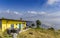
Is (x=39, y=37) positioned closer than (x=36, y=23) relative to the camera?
Yes

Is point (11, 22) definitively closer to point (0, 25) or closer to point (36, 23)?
point (0, 25)

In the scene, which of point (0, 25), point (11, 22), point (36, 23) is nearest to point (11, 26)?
point (11, 22)

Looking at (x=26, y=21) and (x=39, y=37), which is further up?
(x=26, y=21)

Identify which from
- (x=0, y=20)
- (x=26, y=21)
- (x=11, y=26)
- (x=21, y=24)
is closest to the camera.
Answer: (x=0, y=20)

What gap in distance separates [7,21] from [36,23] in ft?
37.2

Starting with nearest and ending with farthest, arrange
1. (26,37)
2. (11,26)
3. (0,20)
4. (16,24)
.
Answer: (26,37), (0,20), (11,26), (16,24)

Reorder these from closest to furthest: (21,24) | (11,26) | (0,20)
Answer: (0,20) → (11,26) → (21,24)

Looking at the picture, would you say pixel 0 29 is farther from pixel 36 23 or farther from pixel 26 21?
pixel 36 23

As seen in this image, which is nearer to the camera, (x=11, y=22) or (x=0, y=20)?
(x=0, y=20)

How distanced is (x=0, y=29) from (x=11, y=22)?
3206 mm

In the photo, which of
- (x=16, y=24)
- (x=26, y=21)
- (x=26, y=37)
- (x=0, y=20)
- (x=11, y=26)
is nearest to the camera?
(x=26, y=37)

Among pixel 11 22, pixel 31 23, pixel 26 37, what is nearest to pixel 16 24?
pixel 11 22

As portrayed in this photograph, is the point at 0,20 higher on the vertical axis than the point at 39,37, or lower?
higher

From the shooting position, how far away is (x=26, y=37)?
19.3 meters
